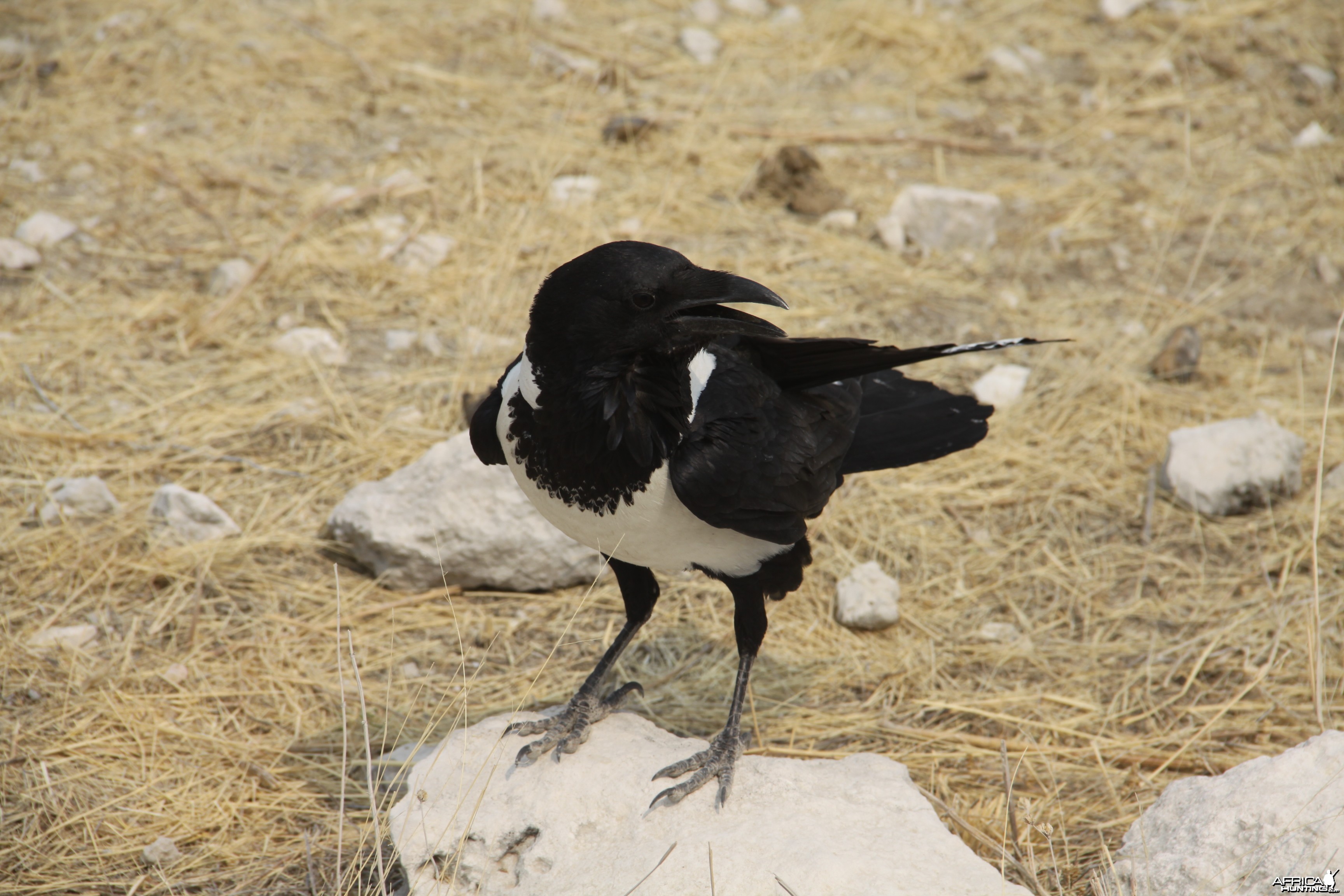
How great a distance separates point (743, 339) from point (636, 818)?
1.20m

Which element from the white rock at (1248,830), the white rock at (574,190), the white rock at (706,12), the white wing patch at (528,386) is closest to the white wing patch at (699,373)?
the white wing patch at (528,386)

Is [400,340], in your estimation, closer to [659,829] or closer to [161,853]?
[161,853]

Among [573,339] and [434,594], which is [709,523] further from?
[434,594]

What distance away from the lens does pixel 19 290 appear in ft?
15.5

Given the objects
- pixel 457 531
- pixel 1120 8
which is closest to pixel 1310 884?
pixel 457 531

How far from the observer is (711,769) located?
2604mm

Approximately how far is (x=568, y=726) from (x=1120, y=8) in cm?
690

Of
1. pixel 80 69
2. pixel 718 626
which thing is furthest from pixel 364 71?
pixel 718 626

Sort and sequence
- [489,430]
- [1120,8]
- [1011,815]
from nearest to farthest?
1. [1011,815]
2. [489,430]
3. [1120,8]

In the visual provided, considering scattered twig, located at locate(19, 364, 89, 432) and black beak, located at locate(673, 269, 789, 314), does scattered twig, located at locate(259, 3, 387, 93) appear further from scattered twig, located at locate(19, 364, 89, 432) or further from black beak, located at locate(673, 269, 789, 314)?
black beak, located at locate(673, 269, 789, 314)

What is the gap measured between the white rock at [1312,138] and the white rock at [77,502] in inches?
255

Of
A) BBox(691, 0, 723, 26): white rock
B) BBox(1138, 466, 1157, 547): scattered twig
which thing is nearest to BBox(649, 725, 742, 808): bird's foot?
BBox(1138, 466, 1157, 547): scattered twig

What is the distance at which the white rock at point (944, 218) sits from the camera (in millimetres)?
5484

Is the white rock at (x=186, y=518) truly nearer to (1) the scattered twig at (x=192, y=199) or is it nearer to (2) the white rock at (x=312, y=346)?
(2) the white rock at (x=312, y=346)
